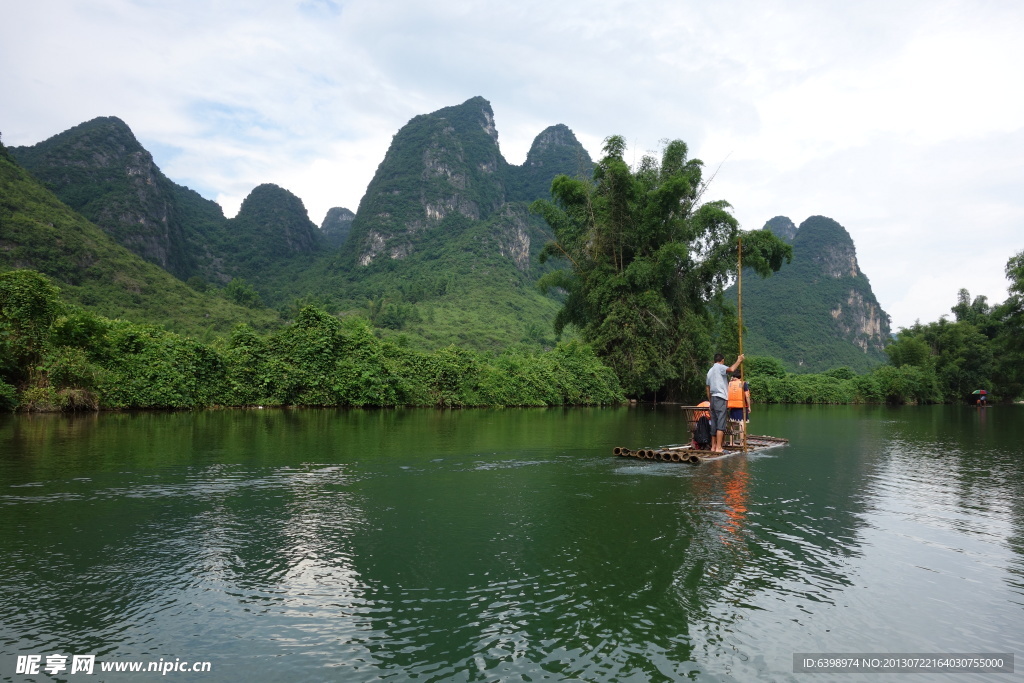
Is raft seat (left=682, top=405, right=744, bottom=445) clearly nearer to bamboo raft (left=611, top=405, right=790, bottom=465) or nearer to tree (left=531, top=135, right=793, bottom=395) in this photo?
bamboo raft (left=611, top=405, right=790, bottom=465)

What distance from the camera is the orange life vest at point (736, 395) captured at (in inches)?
539

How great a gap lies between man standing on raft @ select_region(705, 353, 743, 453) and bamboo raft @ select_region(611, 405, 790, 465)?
0.40 meters

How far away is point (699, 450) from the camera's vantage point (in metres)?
12.6

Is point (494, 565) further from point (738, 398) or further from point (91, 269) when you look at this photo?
point (91, 269)

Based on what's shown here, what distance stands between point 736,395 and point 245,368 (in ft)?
65.8

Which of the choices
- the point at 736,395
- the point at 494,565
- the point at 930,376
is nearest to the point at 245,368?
the point at 736,395

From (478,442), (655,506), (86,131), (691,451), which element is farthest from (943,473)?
(86,131)

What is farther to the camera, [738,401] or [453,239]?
[453,239]

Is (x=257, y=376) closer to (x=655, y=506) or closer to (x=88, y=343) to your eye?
(x=88, y=343)

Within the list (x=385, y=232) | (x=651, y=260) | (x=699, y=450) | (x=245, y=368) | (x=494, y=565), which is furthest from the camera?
(x=385, y=232)

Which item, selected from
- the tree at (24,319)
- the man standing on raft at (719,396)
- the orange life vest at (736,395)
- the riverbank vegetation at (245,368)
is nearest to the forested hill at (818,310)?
the riverbank vegetation at (245,368)

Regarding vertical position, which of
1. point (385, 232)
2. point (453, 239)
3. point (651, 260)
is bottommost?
point (651, 260)

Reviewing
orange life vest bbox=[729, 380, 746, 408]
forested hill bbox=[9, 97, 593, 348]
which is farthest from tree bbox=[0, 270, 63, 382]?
forested hill bbox=[9, 97, 593, 348]

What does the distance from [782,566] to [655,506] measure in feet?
7.70
